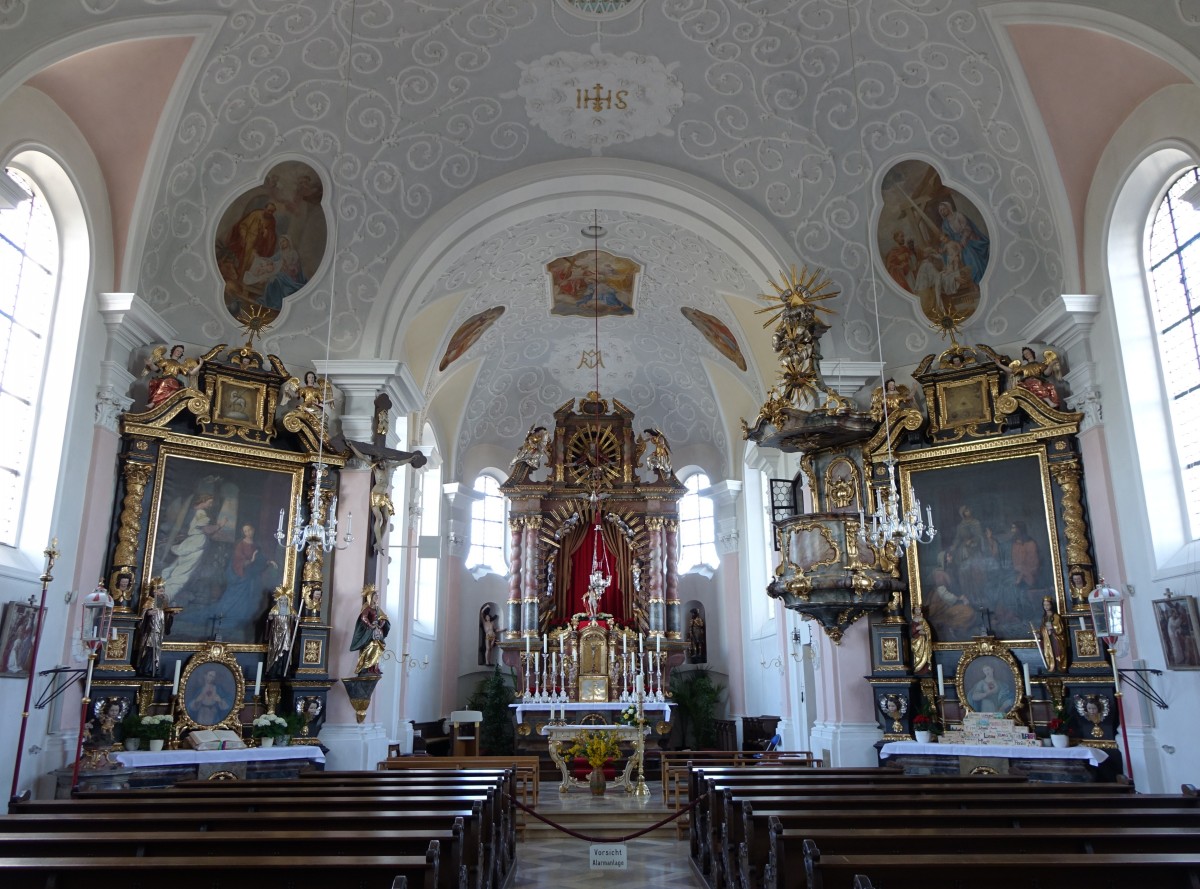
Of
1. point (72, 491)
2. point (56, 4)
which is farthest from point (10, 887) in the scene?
point (56, 4)

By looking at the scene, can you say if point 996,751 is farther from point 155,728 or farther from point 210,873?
point 155,728

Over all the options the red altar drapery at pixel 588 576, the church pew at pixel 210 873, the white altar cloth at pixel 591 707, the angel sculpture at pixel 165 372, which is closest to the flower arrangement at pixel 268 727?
the angel sculpture at pixel 165 372

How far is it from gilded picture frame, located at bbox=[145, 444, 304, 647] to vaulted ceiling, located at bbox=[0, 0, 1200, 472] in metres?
1.87

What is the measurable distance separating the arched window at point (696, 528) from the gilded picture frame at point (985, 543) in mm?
10007

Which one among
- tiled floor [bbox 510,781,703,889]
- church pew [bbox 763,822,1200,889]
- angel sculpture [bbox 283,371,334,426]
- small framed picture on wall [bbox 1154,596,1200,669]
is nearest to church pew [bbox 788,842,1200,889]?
church pew [bbox 763,822,1200,889]

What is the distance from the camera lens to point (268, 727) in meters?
11.5

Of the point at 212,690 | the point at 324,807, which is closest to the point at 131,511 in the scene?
the point at 212,690

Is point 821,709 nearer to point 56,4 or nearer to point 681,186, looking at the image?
point 681,186

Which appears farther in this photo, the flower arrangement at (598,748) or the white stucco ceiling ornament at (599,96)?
the flower arrangement at (598,748)

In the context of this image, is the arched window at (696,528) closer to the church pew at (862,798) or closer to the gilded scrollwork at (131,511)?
the gilded scrollwork at (131,511)

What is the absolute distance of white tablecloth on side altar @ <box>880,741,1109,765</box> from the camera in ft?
33.9

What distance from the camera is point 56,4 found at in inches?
352

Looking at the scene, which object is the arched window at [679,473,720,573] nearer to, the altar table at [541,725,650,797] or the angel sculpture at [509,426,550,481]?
the angel sculpture at [509,426,550,481]

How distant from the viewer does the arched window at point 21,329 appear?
391 inches
